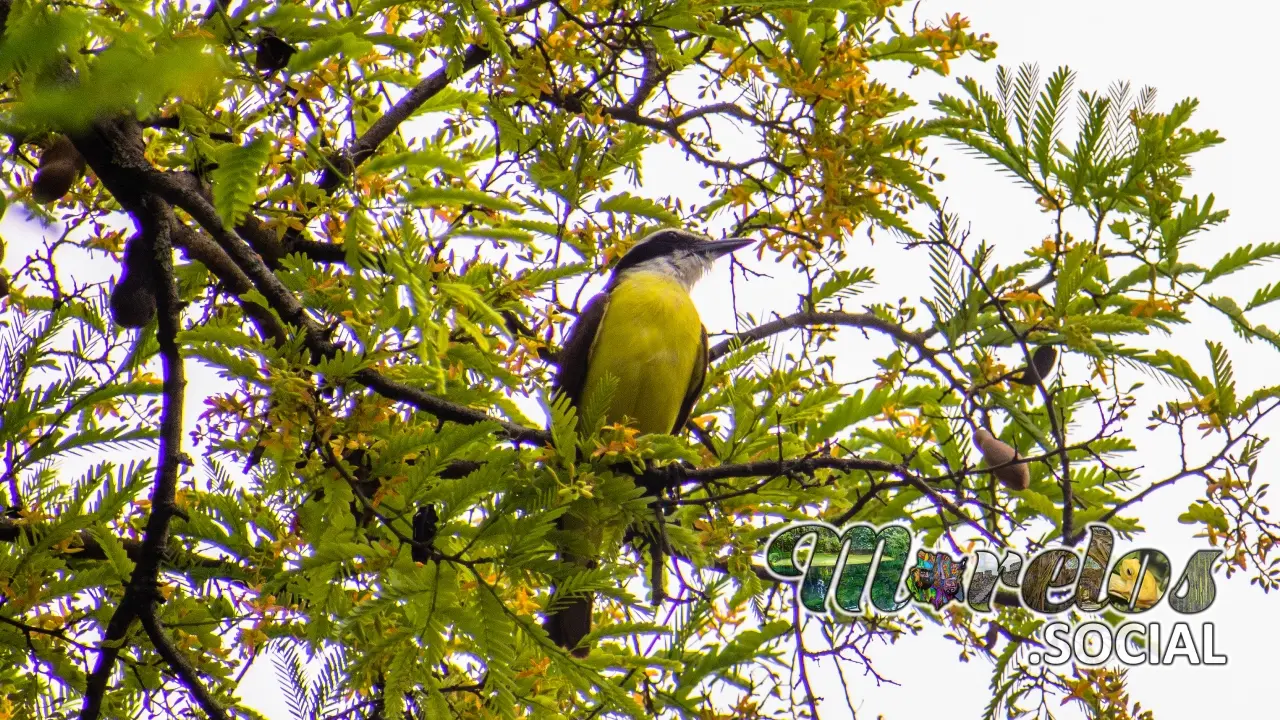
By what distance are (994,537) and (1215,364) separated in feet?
2.35

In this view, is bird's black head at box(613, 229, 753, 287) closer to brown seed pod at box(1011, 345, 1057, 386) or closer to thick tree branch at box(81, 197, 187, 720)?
brown seed pod at box(1011, 345, 1057, 386)

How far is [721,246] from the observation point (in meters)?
5.61

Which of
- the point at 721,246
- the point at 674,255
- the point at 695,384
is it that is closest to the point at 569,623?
the point at 695,384

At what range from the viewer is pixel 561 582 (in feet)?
9.45

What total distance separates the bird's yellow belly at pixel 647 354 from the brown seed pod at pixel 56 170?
2272 mm

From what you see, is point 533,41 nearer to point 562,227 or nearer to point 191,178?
point 562,227

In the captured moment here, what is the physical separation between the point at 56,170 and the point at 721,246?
312 cm

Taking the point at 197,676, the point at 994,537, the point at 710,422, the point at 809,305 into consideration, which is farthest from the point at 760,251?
the point at 197,676

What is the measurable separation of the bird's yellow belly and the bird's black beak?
36cm

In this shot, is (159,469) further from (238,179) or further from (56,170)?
(238,179)

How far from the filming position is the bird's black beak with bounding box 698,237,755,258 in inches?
204

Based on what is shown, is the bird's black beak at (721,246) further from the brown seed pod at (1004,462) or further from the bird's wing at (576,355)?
the brown seed pod at (1004,462)

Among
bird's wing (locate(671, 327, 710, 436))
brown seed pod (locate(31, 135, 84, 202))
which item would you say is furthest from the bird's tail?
brown seed pod (locate(31, 135, 84, 202))

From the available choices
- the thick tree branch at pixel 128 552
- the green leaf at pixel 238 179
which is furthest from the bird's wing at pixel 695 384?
the green leaf at pixel 238 179
